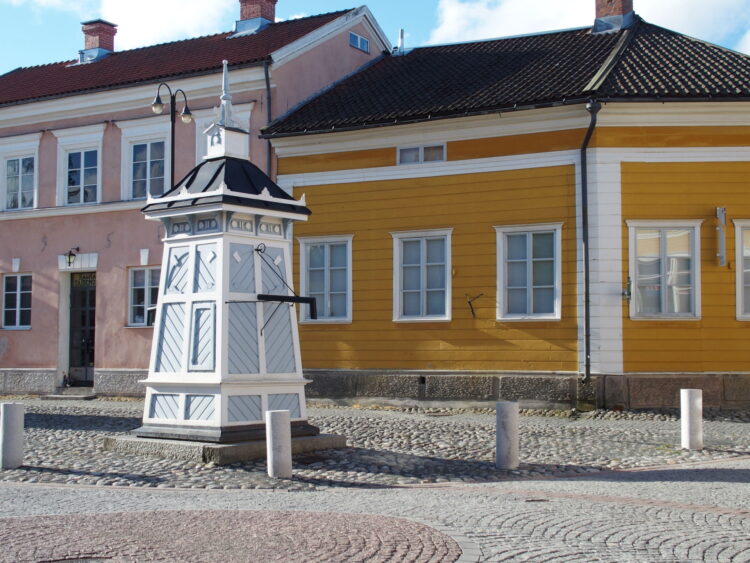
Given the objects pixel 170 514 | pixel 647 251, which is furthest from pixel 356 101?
pixel 170 514

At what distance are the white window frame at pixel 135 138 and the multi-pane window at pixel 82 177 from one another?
2.74ft

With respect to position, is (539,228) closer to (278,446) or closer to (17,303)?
(278,446)

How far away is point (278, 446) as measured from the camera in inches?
419

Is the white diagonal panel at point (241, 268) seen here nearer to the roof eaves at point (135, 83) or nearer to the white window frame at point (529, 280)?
the white window frame at point (529, 280)

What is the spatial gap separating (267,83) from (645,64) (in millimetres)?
7663

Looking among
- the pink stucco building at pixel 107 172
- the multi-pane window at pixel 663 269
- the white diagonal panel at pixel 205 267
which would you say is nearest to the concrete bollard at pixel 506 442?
the white diagonal panel at pixel 205 267

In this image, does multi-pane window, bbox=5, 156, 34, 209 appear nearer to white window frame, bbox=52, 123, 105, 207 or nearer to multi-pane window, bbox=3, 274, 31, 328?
white window frame, bbox=52, 123, 105, 207

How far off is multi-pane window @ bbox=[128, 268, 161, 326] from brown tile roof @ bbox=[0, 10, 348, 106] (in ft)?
13.9

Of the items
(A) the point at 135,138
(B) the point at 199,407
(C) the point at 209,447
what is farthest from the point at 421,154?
(C) the point at 209,447

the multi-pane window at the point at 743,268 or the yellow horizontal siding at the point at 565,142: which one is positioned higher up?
the yellow horizontal siding at the point at 565,142

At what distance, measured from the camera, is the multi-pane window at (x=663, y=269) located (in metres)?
17.8

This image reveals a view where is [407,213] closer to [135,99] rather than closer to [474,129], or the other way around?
[474,129]

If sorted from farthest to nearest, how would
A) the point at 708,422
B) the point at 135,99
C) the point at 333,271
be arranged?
the point at 135,99
the point at 333,271
the point at 708,422

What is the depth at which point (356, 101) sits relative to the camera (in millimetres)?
21266
